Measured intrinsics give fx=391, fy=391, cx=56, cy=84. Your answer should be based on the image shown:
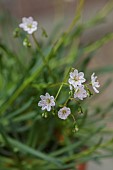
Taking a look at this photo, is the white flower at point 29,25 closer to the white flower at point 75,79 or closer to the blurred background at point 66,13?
the white flower at point 75,79

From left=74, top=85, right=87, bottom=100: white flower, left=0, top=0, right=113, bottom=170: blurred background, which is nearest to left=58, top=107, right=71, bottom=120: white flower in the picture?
left=74, top=85, right=87, bottom=100: white flower

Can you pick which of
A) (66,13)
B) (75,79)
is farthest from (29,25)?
(66,13)

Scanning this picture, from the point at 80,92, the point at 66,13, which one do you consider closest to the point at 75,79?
the point at 80,92

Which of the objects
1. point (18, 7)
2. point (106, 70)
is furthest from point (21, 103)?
point (18, 7)

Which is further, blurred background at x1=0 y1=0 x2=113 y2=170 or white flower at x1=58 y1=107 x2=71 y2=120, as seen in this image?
blurred background at x1=0 y1=0 x2=113 y2=170

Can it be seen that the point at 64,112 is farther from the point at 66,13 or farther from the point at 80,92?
the point at 66,13

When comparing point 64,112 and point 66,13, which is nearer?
point 64,112

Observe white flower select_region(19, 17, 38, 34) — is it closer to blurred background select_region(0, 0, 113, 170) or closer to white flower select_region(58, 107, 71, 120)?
white flower select_region(58, 107, 71, 120)

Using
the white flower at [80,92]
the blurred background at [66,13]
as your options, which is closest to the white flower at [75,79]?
the white flower at [80,92]

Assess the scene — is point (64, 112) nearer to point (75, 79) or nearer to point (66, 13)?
point (75, 79)

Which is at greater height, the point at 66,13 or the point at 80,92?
the point at 66,13

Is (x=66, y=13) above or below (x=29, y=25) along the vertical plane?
above
